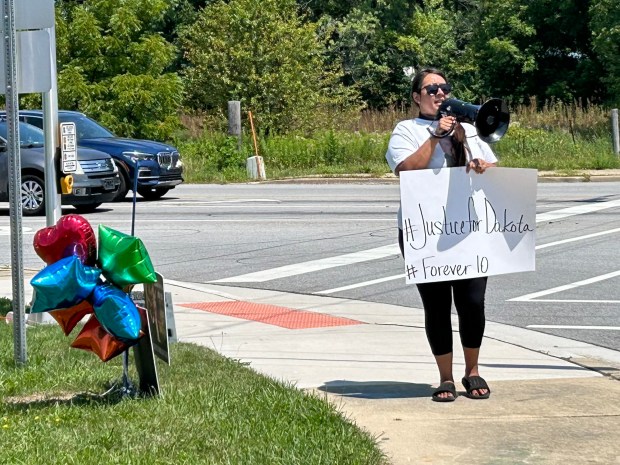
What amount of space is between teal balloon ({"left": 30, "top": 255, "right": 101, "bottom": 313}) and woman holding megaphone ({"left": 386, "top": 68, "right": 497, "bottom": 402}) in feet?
5.85

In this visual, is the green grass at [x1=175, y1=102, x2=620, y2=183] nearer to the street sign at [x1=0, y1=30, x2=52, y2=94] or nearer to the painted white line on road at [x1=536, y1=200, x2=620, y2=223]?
the painted white line on road at [x1=536, y1=200, x2=620, y2=223]

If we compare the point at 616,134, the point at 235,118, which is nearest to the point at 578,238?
the point at 616,134

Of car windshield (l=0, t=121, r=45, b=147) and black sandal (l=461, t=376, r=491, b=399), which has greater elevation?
car windshield (l=0, t=121, r=45, b=147)

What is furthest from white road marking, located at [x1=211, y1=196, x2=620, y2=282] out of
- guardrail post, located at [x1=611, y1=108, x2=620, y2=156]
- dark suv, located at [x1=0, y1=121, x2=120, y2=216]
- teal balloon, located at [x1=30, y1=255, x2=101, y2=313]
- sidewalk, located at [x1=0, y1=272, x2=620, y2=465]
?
guardrail post, located at [x1=611, y1=108, x2=620, y2=156]

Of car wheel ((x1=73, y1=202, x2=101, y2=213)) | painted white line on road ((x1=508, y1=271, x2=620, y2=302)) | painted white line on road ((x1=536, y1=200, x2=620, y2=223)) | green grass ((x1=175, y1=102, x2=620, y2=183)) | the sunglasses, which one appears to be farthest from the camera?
green grass ((x1=175, y1=102, x2=620, y2=183))

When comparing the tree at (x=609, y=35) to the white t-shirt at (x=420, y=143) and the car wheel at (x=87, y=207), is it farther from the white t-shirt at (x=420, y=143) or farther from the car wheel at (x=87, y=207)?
the white t-shirt at (x=420, y=143)

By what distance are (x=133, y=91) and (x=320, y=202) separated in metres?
12.2

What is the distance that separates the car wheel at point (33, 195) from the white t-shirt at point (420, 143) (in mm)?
14320

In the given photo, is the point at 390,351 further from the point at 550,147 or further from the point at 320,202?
the point at 550,147

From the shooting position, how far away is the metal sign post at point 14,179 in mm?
7262

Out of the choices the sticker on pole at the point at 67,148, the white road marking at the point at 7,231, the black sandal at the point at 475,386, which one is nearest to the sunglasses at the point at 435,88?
A: the black sandal at the point at 475,386

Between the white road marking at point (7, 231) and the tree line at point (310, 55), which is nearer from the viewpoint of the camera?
the white road marking at point (7, 231)

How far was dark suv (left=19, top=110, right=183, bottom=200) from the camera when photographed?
898 inches

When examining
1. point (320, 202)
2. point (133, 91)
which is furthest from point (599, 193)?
point (133, 91)
